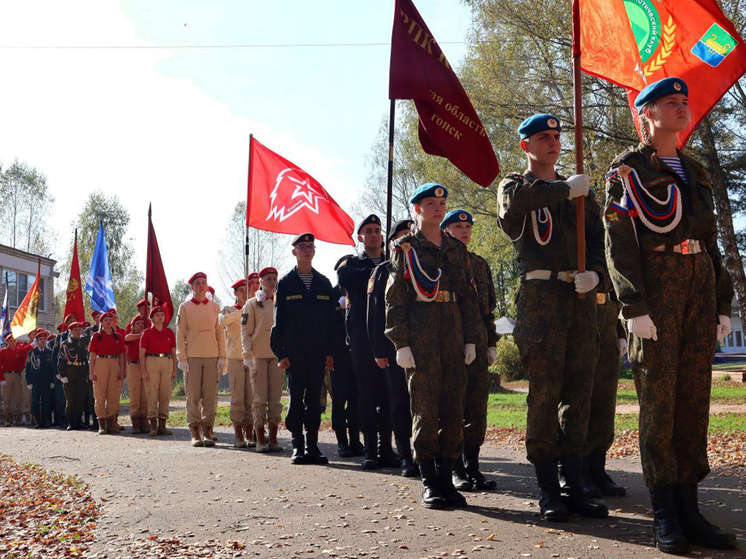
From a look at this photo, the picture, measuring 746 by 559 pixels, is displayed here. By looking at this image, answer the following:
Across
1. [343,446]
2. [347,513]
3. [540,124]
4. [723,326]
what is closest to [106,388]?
[343,446]

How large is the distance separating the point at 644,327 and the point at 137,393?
42.6ft

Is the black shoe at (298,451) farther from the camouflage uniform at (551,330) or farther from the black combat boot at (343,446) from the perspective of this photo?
the camouflage uniform at (551,330)

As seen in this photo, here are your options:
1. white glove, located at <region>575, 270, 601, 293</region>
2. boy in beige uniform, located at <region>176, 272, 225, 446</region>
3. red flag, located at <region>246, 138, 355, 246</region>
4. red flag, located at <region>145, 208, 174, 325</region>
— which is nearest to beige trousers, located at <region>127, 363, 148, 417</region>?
red flag, located at <region>145, 208, 174, 325</region>

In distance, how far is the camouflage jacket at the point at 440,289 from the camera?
6.34 metres

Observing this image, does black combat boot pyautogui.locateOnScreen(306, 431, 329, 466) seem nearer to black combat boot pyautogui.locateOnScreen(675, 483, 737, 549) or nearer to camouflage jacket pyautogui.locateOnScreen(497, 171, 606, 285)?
camouflage jacket pyautogui.locateOnScreen(497, 171, 606, 285)

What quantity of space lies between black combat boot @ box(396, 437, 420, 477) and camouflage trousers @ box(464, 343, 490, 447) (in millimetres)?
921

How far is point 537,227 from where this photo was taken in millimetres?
5668

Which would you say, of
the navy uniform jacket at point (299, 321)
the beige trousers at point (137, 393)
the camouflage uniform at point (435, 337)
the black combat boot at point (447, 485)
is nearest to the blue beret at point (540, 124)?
the camouflage uniform at point (435, 337)

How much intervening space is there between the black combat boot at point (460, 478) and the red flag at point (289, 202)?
5.92 m

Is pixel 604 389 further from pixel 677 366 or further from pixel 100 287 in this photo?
pixel 100 287

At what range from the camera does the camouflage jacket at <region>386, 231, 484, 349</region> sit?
20.8 ft

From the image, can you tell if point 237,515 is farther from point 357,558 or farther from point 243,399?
point 243,399

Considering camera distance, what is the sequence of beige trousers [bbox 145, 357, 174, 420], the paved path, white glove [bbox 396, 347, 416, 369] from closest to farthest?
the paved path, white glove [bbox 396, 347, 416, 369], beige trousers [bbox 145, 357, 174, 420]

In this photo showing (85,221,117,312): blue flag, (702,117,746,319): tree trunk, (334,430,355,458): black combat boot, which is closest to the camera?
(334,430,355,458): black combat boot
